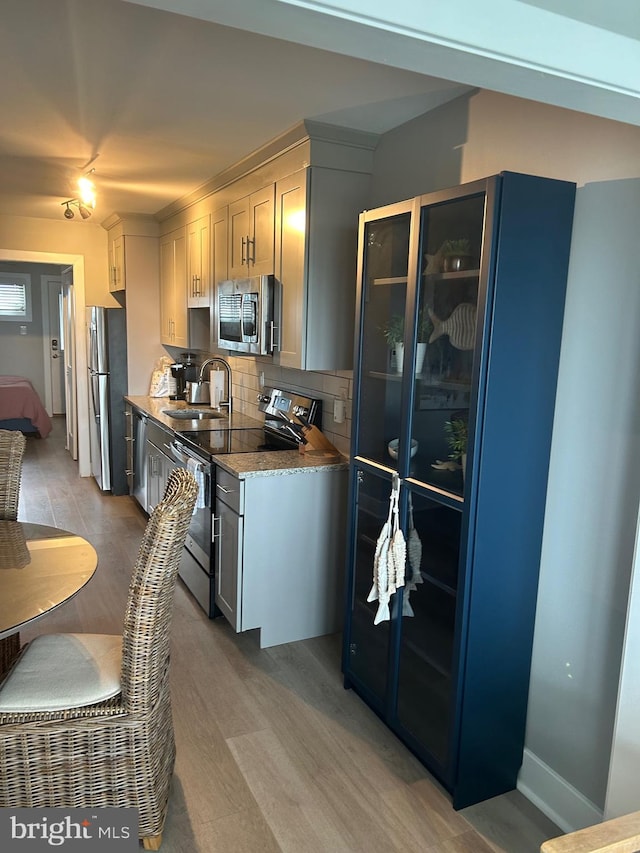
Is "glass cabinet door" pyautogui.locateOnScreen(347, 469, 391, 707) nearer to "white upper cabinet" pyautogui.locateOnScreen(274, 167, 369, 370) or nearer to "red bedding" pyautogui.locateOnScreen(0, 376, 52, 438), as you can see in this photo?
"white upper cabinet" pyautogui.locateOnScreen(274, 167, 369, 370)

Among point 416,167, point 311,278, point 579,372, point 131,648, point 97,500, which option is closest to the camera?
point 131,648

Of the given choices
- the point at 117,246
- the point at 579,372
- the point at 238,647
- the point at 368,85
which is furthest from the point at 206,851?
the point at 117,246

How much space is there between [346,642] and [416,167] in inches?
81.3

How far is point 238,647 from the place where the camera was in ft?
10.2

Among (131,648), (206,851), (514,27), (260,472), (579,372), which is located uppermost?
(514,27)

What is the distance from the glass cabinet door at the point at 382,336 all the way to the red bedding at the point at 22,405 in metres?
6.54

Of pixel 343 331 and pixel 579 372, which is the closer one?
pixel 579 372

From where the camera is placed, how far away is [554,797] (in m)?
2.10

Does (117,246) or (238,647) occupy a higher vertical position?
(117,246)

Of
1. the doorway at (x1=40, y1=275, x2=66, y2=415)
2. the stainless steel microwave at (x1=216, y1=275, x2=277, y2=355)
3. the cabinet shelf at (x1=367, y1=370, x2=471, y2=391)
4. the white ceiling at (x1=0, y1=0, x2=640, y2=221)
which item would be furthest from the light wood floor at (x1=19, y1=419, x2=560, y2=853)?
the doorway at (x1=40, y1=275, x2=66, y2=415)

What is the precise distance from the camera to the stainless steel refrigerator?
5.45 meters

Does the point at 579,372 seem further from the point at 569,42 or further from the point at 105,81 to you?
the point at 105,81

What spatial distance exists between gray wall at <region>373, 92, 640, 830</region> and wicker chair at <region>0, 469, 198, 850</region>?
3.95 feet

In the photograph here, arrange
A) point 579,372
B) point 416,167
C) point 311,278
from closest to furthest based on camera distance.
Result: point 579,372, point 416,167, point 311,278
